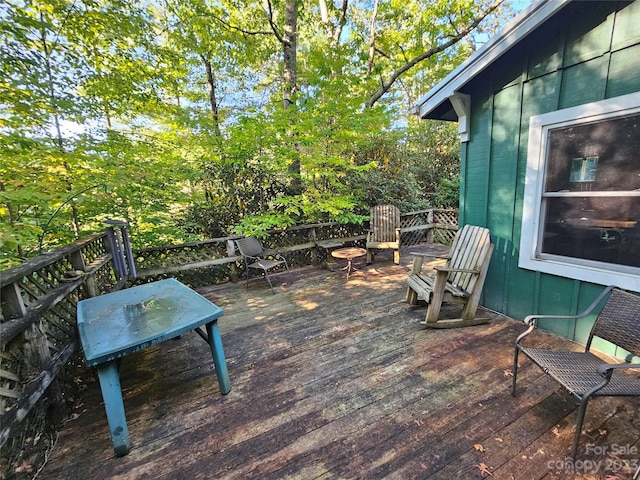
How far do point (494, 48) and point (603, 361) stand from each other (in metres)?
2.64

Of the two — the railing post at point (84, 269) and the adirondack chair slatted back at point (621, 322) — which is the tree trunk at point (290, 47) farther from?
the adirondack chair slatted back at point (621, 322)

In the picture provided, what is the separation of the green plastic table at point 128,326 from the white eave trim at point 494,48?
3198mm

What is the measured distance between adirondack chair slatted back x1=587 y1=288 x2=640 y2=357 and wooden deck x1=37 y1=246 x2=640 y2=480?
0.45 meters

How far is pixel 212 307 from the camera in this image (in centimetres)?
198

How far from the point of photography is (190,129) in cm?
514

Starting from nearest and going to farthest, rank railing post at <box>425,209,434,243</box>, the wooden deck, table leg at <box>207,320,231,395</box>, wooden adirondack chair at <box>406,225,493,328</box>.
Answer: the wooden deck → table leg at <box>207,320,231,395</box> → wooden adirondack chair at <box>406,225,493,328</box> → railing post at <box>425,209,434,243</box>

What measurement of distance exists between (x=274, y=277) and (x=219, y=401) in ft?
9.40

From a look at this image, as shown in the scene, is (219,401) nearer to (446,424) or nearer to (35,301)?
(35,301)

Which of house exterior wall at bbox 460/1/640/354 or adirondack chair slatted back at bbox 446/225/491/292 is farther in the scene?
adirondack chair slatted back at bbox 446/225/491/292

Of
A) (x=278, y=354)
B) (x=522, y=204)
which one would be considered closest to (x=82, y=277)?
(x=278, y=354)

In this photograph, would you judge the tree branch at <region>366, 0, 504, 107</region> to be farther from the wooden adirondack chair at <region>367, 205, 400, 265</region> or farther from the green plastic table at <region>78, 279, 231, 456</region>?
the green plastic table at <region>78, 279, 231, 456</region>

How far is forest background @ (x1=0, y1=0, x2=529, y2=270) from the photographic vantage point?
108 inches

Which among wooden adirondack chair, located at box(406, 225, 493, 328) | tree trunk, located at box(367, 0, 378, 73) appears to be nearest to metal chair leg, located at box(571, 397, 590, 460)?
wooden adirondack chair, located at box(406, 225, 493, 328)

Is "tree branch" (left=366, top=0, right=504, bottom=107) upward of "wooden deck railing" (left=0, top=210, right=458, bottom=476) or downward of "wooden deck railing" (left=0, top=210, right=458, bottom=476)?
upward
